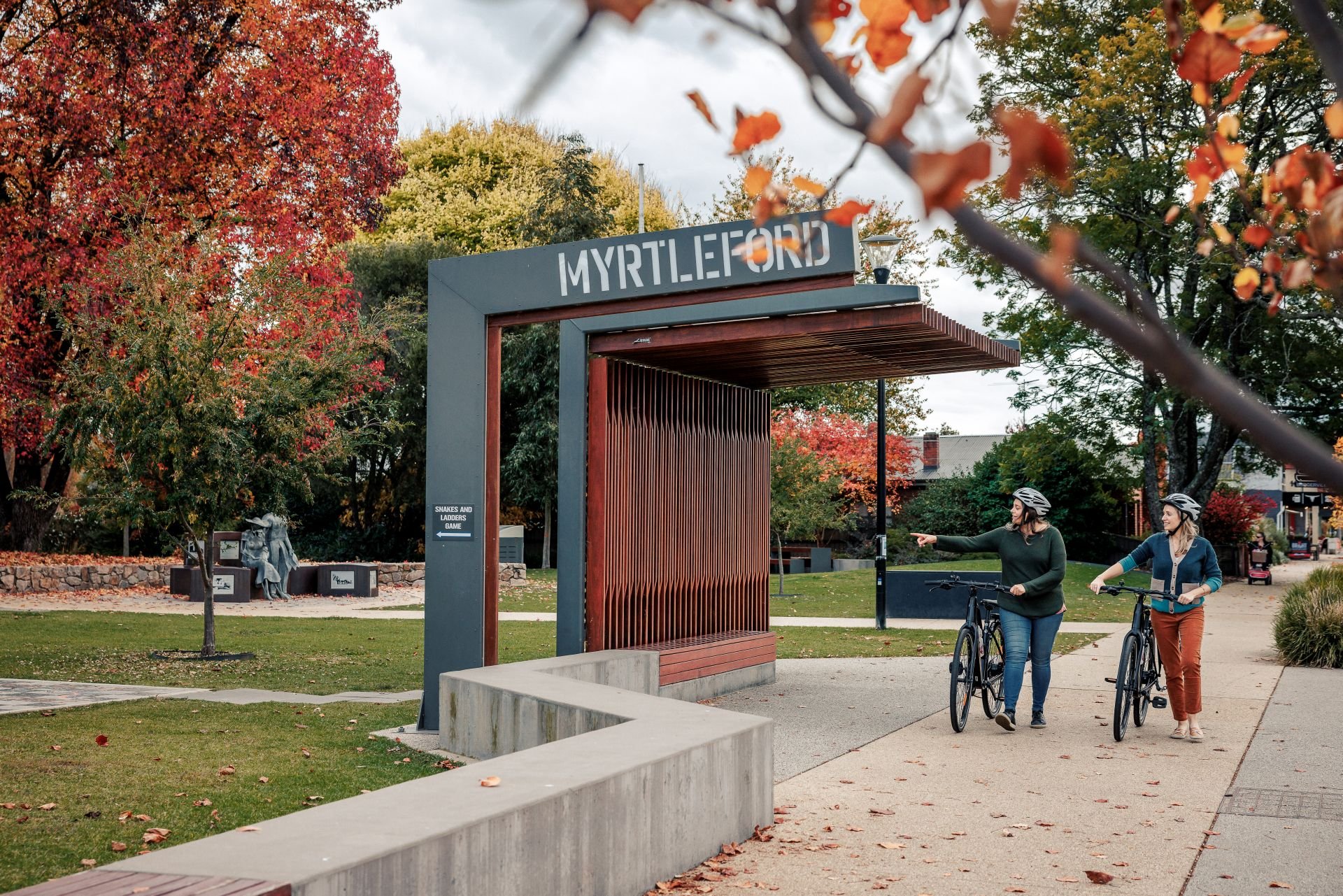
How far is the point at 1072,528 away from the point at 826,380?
2909 cm

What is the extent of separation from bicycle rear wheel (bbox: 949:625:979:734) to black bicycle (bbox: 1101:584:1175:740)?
1.04 metres

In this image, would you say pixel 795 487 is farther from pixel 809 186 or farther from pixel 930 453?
pixel 930 453

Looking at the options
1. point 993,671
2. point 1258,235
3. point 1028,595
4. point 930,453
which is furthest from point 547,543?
point 1258,235

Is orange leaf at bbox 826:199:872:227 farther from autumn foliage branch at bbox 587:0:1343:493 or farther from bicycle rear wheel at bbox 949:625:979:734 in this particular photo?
bicycle rear wheel at bbox 949:625:979:734

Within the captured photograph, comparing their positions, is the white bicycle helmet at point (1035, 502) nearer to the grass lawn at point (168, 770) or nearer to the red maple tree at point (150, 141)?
the grass lawn at point (168, 770)

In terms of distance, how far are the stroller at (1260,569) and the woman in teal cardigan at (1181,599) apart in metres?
26.6

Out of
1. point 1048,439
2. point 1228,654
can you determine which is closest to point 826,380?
point 1228,654

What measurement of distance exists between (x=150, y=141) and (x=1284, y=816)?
2287cm

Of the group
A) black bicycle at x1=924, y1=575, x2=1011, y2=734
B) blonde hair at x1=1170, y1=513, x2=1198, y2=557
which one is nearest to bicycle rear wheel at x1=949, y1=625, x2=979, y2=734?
black bicycle at x1=924, y1=575, x2=1011, y2=734

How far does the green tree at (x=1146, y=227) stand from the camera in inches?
1114

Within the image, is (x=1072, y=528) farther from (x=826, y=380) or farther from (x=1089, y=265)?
(x=1089, y=265)

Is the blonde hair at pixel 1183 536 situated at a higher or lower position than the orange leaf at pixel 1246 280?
lower

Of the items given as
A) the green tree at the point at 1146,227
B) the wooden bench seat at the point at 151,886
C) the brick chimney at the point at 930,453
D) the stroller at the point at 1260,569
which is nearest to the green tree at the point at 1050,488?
the green tree at the point at 1146,227

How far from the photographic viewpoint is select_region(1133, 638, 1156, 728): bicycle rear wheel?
1004 cm
